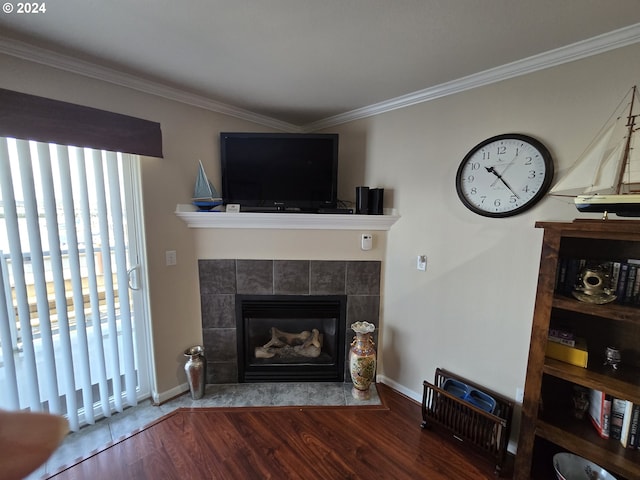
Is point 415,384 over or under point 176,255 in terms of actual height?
under

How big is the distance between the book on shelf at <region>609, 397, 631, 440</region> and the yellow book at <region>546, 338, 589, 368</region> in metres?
0.20

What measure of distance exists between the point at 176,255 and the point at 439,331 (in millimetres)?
2016

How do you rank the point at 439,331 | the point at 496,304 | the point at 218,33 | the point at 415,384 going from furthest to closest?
the point at 415,384
the point at 439,331
the point at 496,304
the point at 218,33

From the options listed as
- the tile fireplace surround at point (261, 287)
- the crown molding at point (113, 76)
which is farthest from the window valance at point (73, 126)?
the tile fireplace surround at point (261, 287)

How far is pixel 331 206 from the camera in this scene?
2.21m

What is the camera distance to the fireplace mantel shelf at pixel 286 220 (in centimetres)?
206

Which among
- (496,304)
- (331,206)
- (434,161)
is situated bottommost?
(496,304)

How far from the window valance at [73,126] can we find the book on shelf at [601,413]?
9.33ft

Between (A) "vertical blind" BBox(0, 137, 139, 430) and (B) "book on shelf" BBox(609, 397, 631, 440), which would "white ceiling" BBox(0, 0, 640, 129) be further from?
(B) "book on shelf" BBox(609, 397, 631, 440)

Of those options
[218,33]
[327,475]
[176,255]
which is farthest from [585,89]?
[176,255]

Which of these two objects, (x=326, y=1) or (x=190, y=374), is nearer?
(x=326, y=1)

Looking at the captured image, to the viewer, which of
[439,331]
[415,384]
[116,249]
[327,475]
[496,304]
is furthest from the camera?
[415,384]

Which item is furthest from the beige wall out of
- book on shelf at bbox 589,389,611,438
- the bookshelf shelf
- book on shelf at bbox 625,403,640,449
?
book on shelf at bbox 625,403,640,449

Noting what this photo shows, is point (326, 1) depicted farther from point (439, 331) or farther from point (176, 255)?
point (439, 331)
